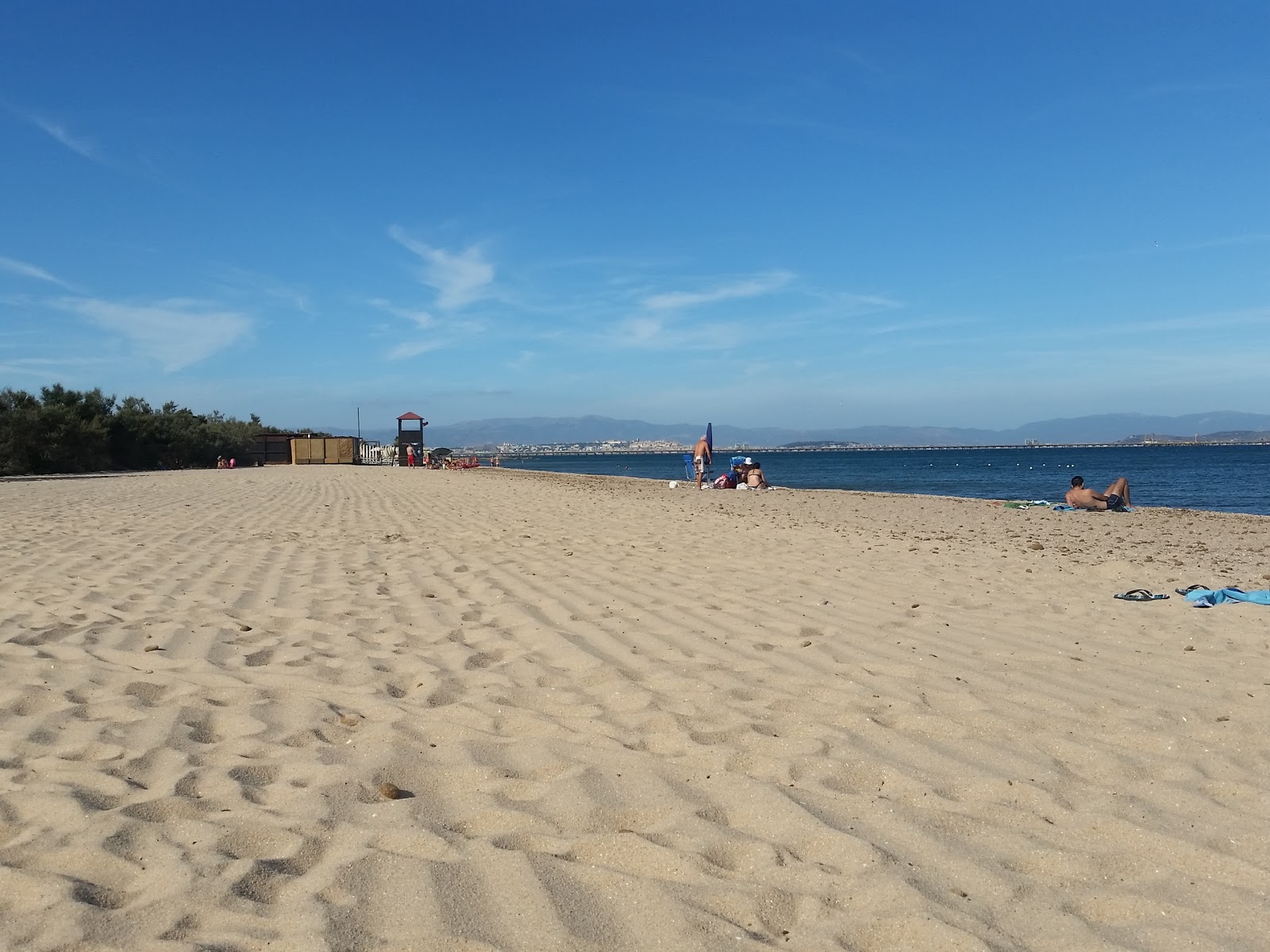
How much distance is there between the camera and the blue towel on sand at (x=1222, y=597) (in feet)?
19.1

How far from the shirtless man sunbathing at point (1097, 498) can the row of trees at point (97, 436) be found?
30.0m

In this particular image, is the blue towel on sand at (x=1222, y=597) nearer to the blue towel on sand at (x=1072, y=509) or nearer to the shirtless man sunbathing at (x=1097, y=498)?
the blue towel on sand at (x=1072, y=509)

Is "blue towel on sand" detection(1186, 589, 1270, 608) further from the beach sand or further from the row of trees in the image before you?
the row of trees

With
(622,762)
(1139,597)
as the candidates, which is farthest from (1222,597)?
(622,762)

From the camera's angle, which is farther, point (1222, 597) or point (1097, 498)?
point (1097, 498)

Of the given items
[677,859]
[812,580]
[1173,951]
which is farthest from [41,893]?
[812,580]

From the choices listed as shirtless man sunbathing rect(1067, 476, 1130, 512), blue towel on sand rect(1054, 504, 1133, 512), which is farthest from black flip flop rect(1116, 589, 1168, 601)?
shirtless man sunbathing rect(1067, 476, 1130, 512)

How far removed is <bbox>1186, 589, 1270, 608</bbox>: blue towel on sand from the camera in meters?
5.82

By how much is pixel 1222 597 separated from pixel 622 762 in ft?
16.5

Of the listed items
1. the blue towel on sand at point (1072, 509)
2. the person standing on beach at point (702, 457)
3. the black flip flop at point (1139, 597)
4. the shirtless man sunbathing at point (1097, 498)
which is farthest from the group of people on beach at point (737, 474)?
the black flip flop at point (1139, 597)

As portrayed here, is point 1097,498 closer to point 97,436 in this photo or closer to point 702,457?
point 702,457

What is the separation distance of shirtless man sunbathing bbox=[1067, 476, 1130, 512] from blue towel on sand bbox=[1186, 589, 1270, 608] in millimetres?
9835

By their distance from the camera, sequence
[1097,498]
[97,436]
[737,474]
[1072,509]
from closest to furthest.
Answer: [1072,509] < [1097,498] < [737,474] < [97,436]

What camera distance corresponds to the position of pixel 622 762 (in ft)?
9.68
